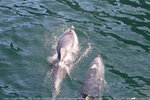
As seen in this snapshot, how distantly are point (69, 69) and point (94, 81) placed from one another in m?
1.22

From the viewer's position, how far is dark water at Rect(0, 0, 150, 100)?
9.74 metres

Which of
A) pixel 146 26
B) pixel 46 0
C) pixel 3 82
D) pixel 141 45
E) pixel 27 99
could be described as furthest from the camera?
pixel 46 0

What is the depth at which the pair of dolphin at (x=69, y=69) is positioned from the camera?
30.2 feet

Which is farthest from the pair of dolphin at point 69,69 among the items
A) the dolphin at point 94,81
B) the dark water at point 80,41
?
the dark water at point 80,41

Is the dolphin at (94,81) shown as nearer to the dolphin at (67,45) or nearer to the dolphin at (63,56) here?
the dolphin at (63,56)

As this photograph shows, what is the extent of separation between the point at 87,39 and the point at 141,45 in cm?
203

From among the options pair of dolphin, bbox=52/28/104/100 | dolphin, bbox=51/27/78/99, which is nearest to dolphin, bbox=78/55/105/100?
pair of dolphin, bbox=52/28/104/100

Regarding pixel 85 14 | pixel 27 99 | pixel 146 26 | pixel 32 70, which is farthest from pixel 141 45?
pixel 27 99

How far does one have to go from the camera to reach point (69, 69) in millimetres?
10477

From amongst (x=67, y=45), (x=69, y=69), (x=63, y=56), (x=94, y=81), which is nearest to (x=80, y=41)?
(x=67, y=45)

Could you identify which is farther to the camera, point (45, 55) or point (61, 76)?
point (45, 55)

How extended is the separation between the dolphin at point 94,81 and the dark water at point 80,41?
0.21 meters

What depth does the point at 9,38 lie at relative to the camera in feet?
39.7

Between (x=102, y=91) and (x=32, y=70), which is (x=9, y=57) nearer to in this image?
(x=32, y=70)
